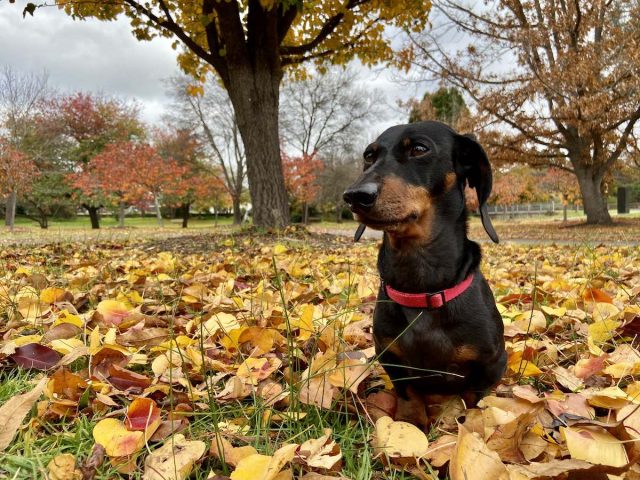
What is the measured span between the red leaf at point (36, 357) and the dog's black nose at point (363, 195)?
125 centimetres

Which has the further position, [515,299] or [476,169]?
[515,299]

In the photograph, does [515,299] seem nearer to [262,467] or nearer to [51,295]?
[262,467]

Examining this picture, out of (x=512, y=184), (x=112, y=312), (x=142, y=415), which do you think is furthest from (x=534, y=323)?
(x=512, y=184)

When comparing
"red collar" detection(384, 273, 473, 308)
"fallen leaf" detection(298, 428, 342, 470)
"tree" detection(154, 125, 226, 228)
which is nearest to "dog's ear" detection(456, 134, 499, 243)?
"red collar" detection(384, 273, 473, 308)

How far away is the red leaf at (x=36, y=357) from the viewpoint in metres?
1.60

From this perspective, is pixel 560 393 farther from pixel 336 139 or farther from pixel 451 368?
pixel 336 139

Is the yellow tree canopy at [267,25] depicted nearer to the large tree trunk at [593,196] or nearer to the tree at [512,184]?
the large tree trunk at [593,196]

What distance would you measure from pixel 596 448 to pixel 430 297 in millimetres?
554

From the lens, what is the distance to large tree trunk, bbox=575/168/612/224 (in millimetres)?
14977

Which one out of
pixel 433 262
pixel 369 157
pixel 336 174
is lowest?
pixel 433 262

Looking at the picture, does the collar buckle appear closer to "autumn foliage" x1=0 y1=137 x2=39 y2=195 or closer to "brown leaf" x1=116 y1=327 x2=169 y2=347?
"brown leaf" x1=116 y1=327 x2=169 y2=347

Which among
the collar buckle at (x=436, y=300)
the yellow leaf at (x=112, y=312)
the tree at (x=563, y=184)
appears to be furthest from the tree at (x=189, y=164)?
the collar buckle at (x=436, y=300)

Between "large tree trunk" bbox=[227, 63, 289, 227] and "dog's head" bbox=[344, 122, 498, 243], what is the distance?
5.80 m

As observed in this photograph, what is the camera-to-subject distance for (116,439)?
1.09 m
